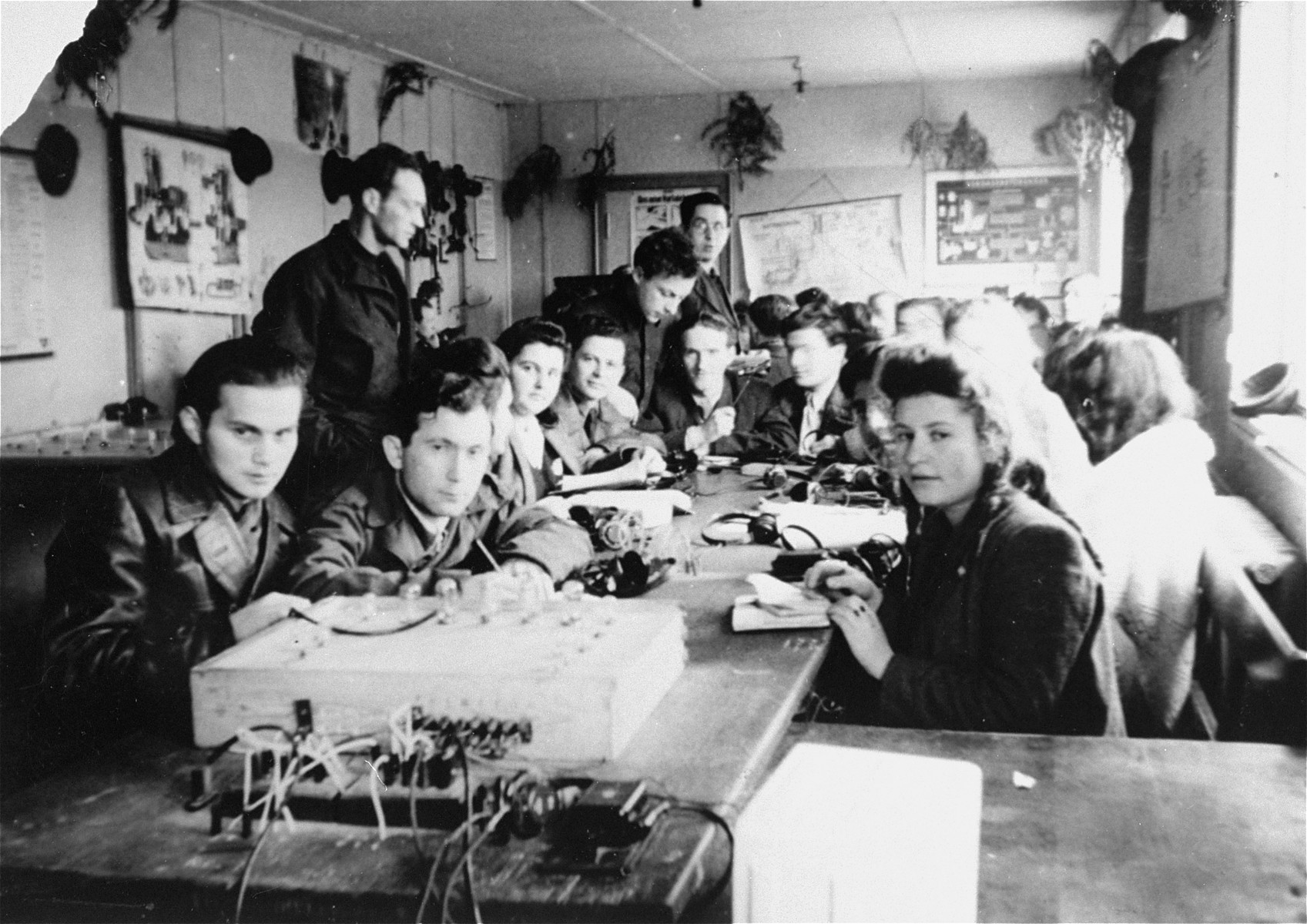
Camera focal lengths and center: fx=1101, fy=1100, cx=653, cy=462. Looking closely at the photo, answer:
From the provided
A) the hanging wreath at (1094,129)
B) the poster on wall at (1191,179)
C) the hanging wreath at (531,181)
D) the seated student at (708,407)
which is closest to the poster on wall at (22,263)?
the hanging wreath at (531,181)

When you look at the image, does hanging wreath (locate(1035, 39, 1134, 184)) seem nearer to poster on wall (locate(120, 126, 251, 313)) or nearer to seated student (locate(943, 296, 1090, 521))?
seated student (locate(943, 296, 1090, 521))

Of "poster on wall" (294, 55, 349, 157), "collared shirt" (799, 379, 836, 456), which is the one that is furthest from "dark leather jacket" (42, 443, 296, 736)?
"collared shirt" (799, 379, 836, 456)

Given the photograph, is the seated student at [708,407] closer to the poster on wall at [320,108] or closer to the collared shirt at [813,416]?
the collared shirt at [813,416]

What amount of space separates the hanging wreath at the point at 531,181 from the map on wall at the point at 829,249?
20.6 inches

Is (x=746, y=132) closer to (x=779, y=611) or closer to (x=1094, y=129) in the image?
(x=1094, y=129)

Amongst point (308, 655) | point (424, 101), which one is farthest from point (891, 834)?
point (424, 101)

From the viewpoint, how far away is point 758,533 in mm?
2615

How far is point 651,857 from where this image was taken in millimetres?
1052

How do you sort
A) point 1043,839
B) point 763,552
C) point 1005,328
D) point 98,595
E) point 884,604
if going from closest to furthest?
point 1043,839 → point 98,595 → point 884,604 → point 763,552 → point 1005,328

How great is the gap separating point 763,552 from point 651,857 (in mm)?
1470

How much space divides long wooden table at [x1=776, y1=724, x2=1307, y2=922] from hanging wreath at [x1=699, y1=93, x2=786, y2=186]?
1.64 meters

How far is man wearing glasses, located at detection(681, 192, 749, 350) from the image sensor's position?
2822mm

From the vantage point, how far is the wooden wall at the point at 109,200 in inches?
71.7

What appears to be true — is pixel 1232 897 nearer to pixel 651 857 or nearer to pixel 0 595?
pixel 651 857
